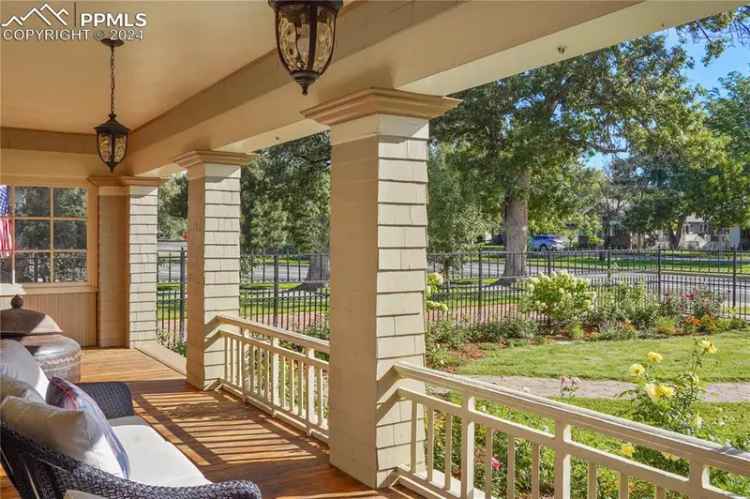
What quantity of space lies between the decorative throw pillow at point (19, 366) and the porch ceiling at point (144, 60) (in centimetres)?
176

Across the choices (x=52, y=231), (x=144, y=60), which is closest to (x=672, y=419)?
(x=144, y=60)

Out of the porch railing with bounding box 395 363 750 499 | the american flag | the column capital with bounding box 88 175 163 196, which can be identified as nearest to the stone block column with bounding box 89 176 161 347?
the column capital with bounding box 88 175 163 196

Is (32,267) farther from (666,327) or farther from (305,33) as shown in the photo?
(666,327)

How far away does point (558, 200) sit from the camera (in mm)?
14750

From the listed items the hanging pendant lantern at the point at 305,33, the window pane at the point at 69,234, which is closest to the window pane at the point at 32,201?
the window pane at the point at 69,234

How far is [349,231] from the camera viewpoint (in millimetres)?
3723

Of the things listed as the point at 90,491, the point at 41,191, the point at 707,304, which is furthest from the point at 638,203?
the point at 90,491

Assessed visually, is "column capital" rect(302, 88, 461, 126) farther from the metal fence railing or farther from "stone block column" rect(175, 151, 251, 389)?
the metal fence railing

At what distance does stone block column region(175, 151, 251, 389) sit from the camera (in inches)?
233

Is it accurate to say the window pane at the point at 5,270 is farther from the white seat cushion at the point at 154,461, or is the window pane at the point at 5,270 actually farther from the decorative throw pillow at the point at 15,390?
the decorative throw pillow at the point at 15,390

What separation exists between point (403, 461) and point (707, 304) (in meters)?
7.82

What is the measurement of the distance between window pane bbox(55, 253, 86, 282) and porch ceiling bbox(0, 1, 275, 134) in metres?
2.40

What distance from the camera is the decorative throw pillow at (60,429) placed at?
1.83 meters

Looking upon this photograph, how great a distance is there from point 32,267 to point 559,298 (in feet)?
23.4
